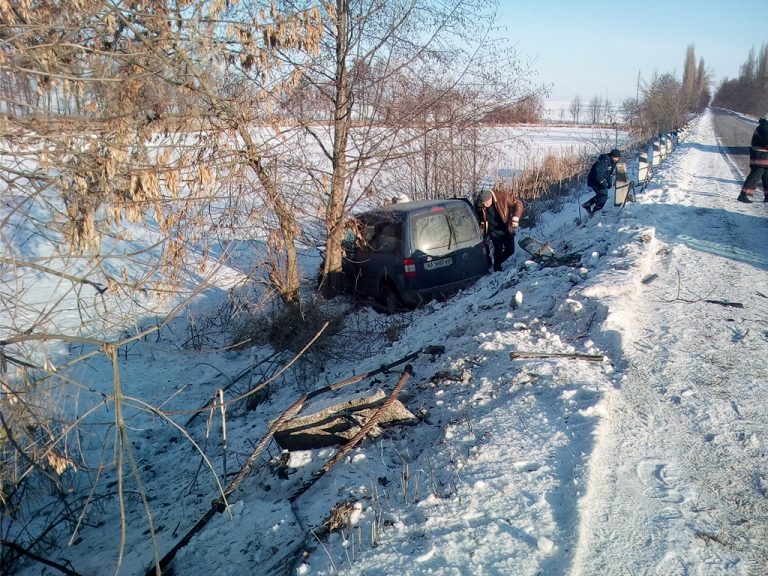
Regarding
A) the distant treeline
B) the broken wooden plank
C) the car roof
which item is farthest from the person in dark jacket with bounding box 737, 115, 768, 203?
the distant treeline

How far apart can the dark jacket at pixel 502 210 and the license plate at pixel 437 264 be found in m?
1.14

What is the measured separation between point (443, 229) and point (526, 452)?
18.6 feet

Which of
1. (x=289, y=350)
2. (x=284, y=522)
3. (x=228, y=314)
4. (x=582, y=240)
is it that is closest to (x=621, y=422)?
(x=284, y=522)

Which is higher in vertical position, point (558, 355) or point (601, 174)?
point (601, 174)

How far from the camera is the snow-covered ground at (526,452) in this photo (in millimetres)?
3230

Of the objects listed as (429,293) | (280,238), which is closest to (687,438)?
(429,293)

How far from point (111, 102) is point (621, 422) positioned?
4.31 m

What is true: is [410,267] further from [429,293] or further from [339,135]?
[339,135]

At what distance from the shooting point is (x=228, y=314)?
9.98m

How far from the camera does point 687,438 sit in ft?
13.4

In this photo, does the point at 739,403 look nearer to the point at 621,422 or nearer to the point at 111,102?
the point at 621,422

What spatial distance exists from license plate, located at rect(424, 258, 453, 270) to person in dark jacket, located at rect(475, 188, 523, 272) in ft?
3.42

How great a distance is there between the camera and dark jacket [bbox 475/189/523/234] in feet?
33.3

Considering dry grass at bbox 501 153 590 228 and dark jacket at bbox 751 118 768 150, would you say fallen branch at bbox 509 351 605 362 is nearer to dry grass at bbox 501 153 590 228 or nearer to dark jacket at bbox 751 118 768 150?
dark jacket at bbox 751 118 768 150
